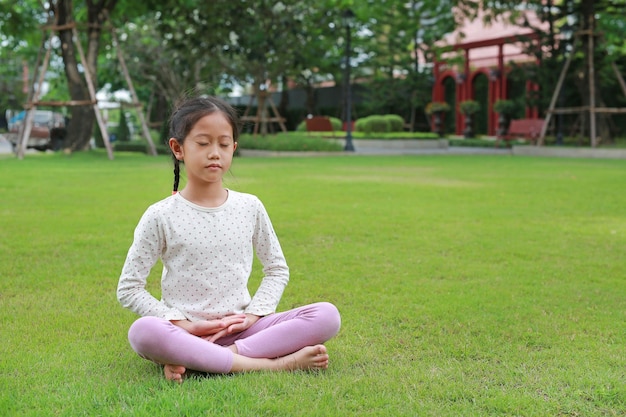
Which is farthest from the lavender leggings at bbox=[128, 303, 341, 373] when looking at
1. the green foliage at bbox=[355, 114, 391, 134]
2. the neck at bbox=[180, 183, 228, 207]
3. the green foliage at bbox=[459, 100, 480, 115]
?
the green foliage at bbox=[459, 100, 480, 115]

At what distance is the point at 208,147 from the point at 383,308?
1.57m

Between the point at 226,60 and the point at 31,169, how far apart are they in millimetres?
15929

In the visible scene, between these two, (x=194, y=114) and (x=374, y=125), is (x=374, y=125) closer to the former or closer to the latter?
(x=374, y=125)

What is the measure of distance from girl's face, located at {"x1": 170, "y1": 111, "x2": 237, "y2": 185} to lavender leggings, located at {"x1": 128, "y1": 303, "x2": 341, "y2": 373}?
59 cm

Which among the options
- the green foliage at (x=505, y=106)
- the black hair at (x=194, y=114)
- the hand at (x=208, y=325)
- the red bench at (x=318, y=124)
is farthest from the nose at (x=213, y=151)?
the green foliage at (x=505, y=106)

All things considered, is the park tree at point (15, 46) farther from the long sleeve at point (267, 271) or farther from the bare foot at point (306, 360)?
the bare foot at point (306, 360)

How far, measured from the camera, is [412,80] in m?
32.7

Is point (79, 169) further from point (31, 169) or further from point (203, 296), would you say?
point (203, 296)

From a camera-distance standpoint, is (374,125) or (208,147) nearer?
(208,147)

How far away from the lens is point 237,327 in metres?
3.24

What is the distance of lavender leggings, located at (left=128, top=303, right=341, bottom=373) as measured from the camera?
9.82ft

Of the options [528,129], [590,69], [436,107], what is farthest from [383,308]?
[436,107]

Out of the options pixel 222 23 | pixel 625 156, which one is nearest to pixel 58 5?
pixel 222 23

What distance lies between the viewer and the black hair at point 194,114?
10.4ft
